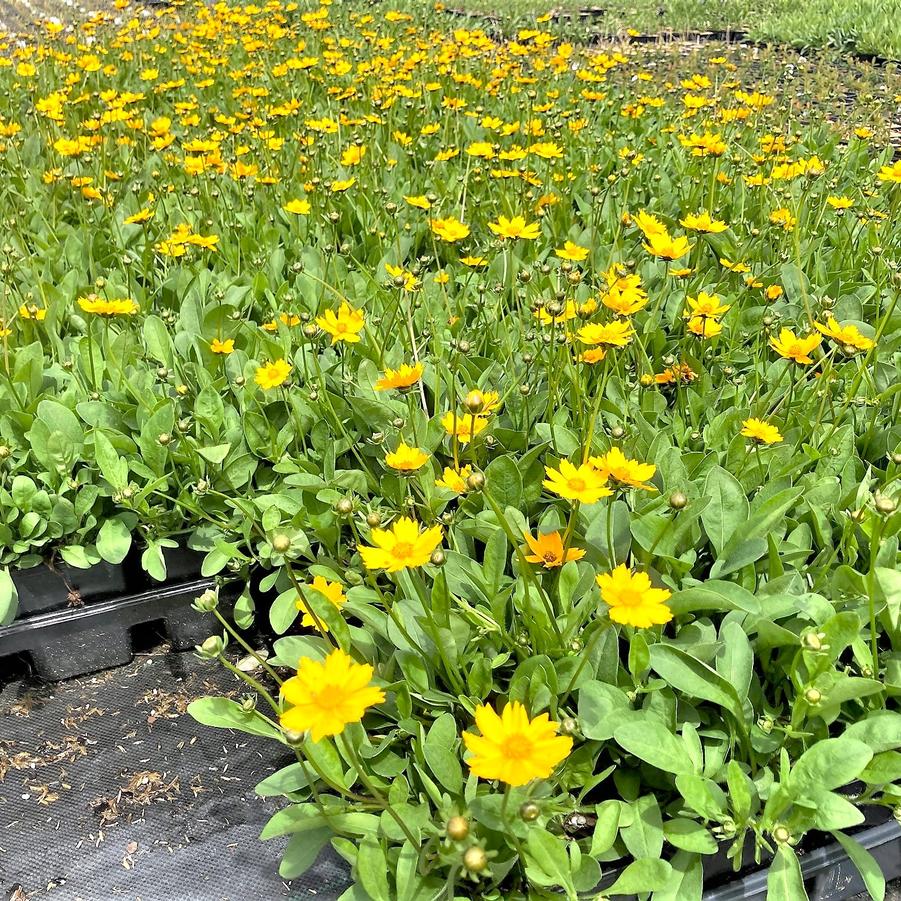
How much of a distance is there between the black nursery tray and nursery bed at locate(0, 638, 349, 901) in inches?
1.8

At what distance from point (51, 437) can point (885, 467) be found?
1741 mm

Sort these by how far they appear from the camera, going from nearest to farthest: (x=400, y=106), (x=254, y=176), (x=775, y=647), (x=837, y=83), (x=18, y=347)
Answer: (x=775, y=647), (x=18, y=347), (x=254, y=176), (x=400, y=106), (x=837, y=83)

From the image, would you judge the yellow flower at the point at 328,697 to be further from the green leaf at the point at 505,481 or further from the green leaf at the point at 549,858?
the green leaf at the point at 505,481

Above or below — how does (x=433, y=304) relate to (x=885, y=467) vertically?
above

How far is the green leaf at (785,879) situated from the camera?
1135 mm

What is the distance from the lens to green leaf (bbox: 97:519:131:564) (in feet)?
5.42

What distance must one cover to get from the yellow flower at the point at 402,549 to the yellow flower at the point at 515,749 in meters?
0.22

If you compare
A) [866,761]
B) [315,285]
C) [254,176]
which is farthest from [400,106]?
[866,761]

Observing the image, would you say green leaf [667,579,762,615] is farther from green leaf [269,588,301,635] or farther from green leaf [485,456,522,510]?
green leaf [269,588,301,635]

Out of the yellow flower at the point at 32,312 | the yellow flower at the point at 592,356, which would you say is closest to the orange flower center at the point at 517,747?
the yellow flower at the point at 592,356

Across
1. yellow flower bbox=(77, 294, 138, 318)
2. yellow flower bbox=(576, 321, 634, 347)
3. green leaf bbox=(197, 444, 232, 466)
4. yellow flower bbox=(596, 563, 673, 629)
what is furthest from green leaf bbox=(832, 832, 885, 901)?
yellow flower bbox=(77, 294, 138, 318)

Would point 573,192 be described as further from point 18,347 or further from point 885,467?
point 18,347

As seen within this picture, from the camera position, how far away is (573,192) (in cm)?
310

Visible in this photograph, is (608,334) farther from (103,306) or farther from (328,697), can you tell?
(103,306)
